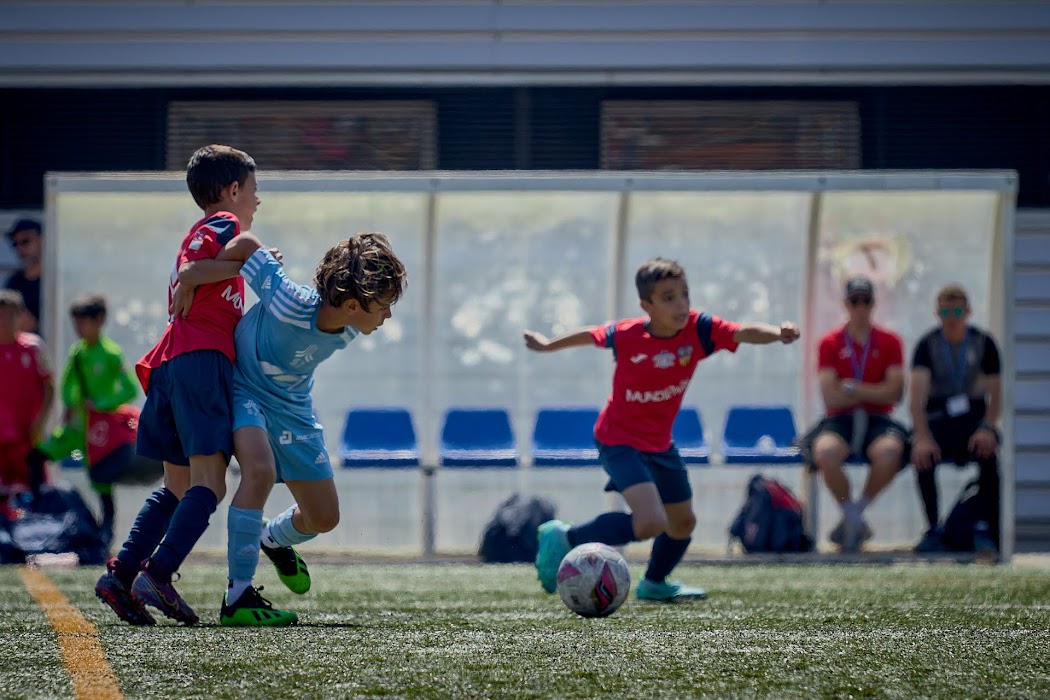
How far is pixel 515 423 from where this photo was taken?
34.1ft

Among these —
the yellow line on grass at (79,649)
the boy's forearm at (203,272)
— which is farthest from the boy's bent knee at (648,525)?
the yellow line on grass at (79,649)

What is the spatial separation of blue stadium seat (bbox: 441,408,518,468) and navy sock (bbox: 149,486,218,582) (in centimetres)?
478

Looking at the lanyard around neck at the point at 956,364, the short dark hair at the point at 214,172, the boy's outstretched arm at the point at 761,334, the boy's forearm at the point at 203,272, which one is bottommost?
the lanyard around neck at the point at 956,364

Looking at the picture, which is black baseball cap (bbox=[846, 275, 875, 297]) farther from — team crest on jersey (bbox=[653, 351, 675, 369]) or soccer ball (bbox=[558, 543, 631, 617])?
soccer ball (bbox=[558, 543, 631, 617])

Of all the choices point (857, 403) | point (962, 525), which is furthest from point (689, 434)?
point (962, 525)

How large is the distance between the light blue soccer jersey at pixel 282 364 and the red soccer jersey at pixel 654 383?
1579 millimetres

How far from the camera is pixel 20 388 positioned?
31.9 ft

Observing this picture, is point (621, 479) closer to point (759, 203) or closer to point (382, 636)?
point (382, 636)

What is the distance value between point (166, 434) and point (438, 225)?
17.1 feet

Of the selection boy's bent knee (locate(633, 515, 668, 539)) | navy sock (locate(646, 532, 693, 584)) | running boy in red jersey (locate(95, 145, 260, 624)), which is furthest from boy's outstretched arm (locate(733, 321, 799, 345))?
running boy in red jersey (locate(95, 145, 260, 624))

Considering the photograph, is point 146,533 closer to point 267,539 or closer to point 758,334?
point 267,539

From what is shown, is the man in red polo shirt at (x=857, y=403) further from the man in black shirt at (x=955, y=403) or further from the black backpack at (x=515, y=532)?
the black backpack at (x=515, y=532)

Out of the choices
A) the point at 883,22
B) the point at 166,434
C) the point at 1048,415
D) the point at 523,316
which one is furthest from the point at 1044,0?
the point at 166,434

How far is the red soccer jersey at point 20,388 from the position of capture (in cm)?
966
